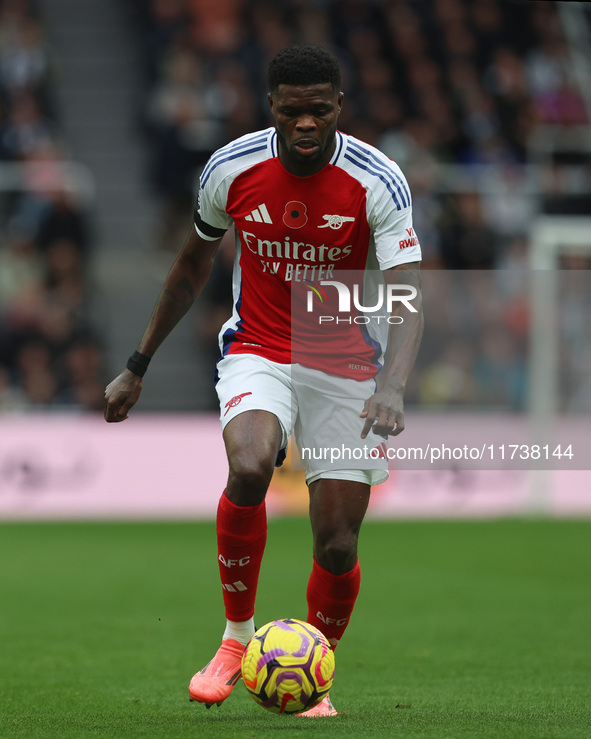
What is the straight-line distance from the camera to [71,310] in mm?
13984

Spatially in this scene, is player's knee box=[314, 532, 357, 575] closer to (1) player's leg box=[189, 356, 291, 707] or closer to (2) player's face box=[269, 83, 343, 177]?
(1) player's leg box=[189, 356, 291, 707]

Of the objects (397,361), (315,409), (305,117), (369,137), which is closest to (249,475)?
(315,409)

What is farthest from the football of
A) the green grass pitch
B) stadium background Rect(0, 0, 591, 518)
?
stadium background Rect(0, 0, 591, 518)

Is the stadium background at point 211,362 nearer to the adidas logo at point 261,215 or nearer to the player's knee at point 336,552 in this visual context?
the player's knee at point 336,552

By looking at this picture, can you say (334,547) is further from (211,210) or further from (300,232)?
(211,210)

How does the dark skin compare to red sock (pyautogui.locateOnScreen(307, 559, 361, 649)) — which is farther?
red sock (pyautogui.locateOnScreen(307, 559, 361, 649))

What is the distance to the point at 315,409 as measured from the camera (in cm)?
487

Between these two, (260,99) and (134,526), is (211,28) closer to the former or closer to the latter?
(260,99)

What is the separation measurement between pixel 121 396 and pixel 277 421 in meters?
0.66

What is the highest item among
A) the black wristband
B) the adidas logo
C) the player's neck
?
the player's neck

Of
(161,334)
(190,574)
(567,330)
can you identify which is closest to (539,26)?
(567,330)

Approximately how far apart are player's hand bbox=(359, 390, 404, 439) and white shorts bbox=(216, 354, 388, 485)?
0.33 meters

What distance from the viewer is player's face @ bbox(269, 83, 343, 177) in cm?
450

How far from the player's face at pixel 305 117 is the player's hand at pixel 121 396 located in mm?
1076
